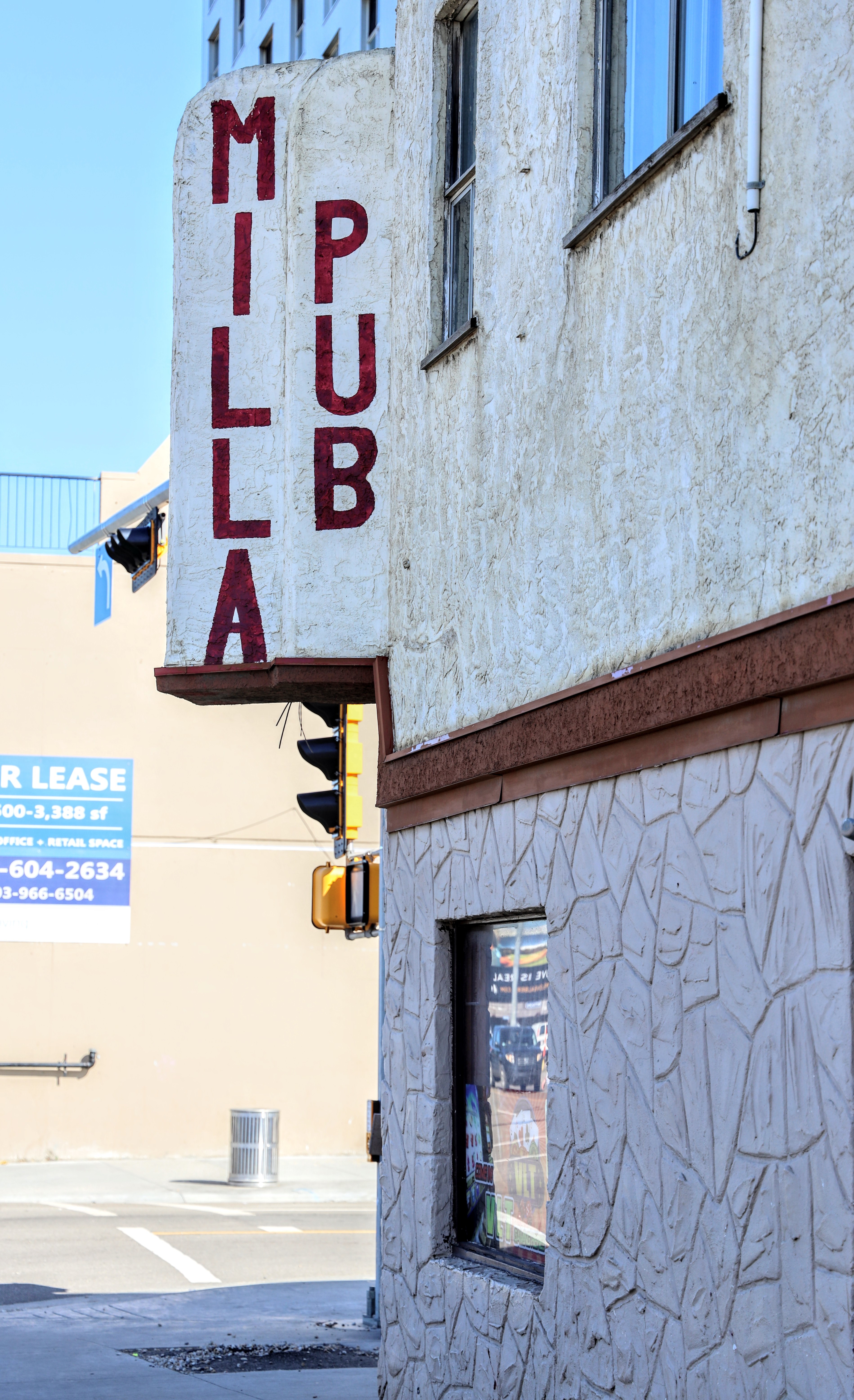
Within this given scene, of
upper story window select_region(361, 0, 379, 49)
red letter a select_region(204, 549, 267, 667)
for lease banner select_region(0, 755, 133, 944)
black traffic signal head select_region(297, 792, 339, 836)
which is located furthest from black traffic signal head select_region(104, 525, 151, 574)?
upper story window select_region(361, 0, 379, 49)

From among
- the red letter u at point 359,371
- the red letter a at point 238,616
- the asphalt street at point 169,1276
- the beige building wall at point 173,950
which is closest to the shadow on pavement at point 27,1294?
the asphalt street at point 169,1276

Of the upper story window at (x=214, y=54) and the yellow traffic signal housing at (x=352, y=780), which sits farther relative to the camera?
the upper story window at (x=214, y=54)

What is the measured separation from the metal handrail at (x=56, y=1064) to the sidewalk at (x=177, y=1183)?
1.22m

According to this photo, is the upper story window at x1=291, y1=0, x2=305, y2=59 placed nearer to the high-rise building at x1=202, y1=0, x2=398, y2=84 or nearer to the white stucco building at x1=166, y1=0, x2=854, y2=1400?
the high-rise building at x1=202, y1=0, x2=398, y2=84

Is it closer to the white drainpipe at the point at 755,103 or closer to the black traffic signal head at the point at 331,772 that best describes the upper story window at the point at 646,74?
the white drainpipe at the point at 755,103

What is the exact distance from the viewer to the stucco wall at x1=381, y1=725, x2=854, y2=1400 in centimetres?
479

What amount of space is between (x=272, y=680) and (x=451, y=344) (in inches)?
82.2

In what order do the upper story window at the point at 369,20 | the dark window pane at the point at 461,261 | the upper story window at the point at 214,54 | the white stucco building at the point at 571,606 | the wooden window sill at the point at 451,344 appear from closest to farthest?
1. the white stucco building at the point at 571,606
2. the wooden window sill at the point at 451,344
3. the dark window pane at the point at 461,261
4. the upper story window at the point at 369,20
5. the upper story window at the point at 214,54

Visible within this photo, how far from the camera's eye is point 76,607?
76.3ft

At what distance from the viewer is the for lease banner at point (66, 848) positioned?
22609 mm

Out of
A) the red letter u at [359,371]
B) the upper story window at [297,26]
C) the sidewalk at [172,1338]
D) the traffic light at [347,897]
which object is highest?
the upper story window at [297,26]

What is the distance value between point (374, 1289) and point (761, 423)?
310 inches

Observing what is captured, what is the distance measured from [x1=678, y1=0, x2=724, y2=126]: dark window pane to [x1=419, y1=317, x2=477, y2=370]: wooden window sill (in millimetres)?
1875

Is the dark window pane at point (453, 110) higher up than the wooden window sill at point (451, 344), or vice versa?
the dark window pane at point (453, 110)
